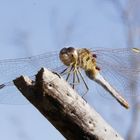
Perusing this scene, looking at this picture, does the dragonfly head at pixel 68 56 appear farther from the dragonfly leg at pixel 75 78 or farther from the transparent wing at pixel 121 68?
the transparent wing at pixel 121 68

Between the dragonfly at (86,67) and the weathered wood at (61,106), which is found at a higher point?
the weathered wood at (61,106)

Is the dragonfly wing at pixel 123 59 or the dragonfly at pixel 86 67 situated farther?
the dragonfly wing at pixel 123 59

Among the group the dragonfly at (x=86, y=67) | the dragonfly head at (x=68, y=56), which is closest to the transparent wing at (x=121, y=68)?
the dragonfly at (x=86, y=67)

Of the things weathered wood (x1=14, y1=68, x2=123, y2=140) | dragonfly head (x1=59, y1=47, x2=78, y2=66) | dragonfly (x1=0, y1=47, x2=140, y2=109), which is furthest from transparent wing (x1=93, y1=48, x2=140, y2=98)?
weathered wood (x1=14, y1=68, x2=123, y2=140)

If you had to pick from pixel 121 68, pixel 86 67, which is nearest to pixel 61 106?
pixel 86 67

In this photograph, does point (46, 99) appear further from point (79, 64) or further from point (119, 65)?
point (119, 65)

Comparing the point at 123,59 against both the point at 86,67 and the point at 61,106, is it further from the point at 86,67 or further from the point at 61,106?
the point at 61,106

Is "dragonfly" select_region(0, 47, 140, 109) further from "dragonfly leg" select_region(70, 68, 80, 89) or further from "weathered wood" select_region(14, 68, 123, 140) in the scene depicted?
"weathered wood" select_region(14, 68, 123, 140)
